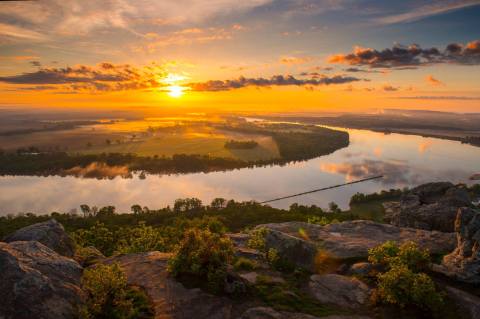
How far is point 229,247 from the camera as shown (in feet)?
69.8

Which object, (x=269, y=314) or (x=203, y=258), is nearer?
(x=269, y=314)

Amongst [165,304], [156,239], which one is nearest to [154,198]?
[156,239]

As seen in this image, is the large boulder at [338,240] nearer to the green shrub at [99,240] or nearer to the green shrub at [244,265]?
the green shrub at [244,265]

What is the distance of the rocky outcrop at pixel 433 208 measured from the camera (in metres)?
37.8

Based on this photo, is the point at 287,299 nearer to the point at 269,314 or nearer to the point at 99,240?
the point at 269,314

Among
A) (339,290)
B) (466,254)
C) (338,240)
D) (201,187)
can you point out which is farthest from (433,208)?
(201,187)

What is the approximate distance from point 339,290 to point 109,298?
13.4 metres

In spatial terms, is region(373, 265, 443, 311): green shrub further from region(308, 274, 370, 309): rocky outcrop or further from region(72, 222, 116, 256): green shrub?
region(72, 222, 116, 256): green shrub

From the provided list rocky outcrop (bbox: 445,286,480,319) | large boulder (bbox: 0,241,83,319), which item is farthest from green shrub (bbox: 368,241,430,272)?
large boulder (bbox: 0,241,83,319)

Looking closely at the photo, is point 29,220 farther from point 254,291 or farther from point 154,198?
point 254,291

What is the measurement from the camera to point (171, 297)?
1814 cm

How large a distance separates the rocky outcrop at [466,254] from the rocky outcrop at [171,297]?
608 inches

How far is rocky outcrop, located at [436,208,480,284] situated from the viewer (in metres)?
21.2

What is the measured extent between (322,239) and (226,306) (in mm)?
15736
